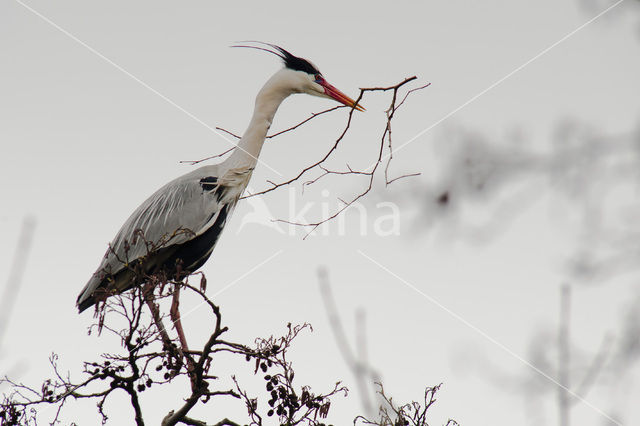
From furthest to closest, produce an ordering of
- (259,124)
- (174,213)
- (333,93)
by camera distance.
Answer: (333,93) → (259,124) → (174,213)

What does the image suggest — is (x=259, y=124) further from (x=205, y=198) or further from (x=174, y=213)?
(x=174, y=213)

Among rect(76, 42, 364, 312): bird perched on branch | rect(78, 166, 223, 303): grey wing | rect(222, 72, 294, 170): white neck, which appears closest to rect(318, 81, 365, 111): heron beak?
rect(76, 42, 364, 312): bird perched on branch

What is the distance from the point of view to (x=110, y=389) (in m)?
3.14

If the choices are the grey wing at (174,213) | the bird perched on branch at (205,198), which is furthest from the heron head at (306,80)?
the grey wing at (174,213)

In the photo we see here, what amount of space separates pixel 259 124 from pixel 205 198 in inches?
30.9

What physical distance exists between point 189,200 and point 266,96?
1.10 m

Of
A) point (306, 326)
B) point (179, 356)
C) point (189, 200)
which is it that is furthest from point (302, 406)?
point (189, 200)

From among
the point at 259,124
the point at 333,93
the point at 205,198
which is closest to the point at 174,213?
the point at 205,198

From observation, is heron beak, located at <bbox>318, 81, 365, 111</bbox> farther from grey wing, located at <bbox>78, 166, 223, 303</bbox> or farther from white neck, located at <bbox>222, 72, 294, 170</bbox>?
grey wing, located at <bbox>78, 166, 223, 303</bbox>

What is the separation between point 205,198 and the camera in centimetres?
579

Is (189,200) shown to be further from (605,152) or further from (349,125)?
(605,152)

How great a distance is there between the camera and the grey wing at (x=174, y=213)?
222 inches

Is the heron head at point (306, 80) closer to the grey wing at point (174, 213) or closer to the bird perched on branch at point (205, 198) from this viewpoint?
the bird perched on branch at point (205, 198)

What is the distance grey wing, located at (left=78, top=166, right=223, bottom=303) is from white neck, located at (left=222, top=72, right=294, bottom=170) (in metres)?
0.27
